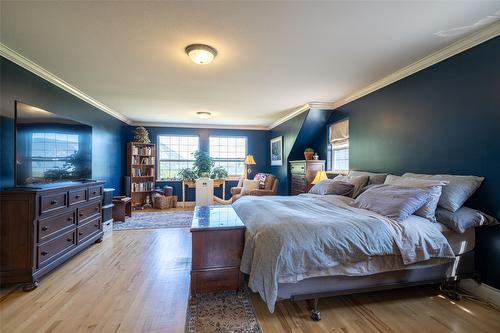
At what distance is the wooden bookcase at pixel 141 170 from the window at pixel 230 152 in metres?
1.72

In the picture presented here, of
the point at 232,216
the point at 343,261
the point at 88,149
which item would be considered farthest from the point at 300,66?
the point at 88,149

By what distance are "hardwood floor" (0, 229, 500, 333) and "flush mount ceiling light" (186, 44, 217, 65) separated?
7.50 feet

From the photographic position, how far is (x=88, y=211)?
10.8ft

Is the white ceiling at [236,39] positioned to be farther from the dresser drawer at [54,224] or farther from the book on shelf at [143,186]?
the book on shelf at [143,186]

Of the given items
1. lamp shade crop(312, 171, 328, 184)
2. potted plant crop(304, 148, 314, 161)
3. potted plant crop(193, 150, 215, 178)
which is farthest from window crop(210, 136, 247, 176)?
lamp shade crop(312, 171, 328, 184)

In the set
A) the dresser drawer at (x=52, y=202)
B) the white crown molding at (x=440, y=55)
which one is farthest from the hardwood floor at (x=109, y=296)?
the white crown molding at (x=440, y=55)

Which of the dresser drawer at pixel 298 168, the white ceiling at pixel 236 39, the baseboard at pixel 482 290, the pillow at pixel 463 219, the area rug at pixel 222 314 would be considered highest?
the white ceiling at pixel 236 39

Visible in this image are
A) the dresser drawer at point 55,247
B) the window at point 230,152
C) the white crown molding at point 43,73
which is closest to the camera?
the dresser drawer at point 55,247

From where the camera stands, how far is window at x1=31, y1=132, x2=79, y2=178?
8.58 feet

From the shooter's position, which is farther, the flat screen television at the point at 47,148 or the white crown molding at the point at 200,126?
the white crown molding at the point at 200,126

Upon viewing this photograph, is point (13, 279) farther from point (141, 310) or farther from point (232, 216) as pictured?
point (232, 216)

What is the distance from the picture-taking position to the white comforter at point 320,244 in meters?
1.76

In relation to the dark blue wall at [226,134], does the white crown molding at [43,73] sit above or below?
above

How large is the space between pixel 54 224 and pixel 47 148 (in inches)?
34.7
